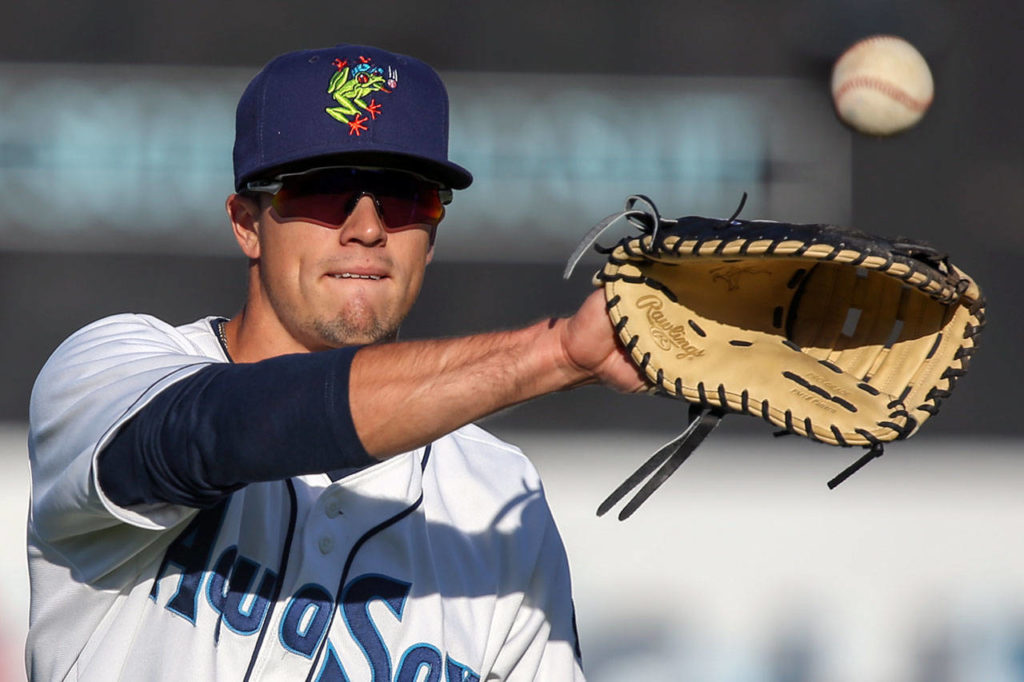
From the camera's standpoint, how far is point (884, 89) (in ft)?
12.0

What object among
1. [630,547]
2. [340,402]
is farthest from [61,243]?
[340,402]

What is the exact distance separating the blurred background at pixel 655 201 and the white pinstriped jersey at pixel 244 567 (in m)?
2.14

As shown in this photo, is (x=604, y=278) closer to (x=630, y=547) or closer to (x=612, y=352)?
(x=612, y=352)

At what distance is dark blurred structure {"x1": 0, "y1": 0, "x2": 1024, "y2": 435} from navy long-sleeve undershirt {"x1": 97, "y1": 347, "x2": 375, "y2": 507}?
2.64 m

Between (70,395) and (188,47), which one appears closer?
(70,395)

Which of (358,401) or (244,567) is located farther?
(244,567)

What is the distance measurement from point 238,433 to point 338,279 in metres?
0.55

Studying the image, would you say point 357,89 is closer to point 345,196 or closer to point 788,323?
point 345,196

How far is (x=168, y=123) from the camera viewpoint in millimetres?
4066

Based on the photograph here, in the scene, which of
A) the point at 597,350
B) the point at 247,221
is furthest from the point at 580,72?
the point at 597,350

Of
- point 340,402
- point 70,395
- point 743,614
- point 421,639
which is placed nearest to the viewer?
point 340,402

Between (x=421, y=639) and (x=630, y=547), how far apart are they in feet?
7.48

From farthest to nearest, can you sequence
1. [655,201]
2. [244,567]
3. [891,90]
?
1. [655,201]
2. [891,90]
3. [244,567]

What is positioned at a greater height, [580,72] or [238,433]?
[580,72]
